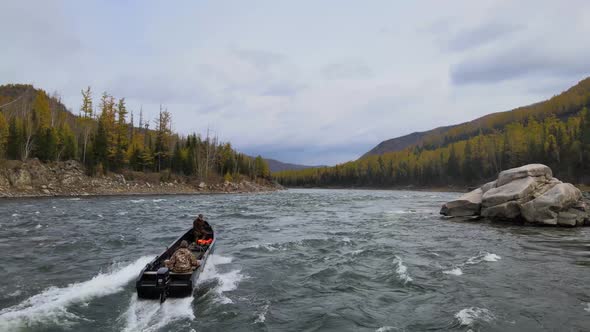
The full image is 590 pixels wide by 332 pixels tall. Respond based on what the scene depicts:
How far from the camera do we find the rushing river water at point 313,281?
9859 mm

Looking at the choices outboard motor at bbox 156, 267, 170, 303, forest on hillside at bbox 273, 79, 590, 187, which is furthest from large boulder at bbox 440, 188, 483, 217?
forest on hillside at bbox 273, 79, 590, 187

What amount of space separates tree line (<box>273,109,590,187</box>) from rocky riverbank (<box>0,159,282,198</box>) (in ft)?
301

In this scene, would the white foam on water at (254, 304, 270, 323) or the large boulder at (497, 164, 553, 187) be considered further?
the large boulder at (497, 164, 553, 187)

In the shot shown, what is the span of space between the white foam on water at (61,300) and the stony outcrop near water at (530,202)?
29.7 metres

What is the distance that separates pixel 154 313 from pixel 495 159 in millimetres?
127722

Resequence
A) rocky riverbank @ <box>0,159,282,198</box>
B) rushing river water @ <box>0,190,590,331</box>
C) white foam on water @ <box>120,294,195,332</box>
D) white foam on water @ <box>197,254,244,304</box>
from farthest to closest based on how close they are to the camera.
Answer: rocky riverbank @ <box>0,159,282,198</box>, white foam on water @ <box>197,254,244,304</box>, rushing river water @ <box>0,190,590,331</box>, white foam on water @ <box>120,294,195,332</box>

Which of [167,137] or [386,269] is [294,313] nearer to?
[386,269]

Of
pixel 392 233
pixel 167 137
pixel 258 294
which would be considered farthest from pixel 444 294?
pixel 167 137

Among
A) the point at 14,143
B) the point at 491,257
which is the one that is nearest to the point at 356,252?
the point at 491,257

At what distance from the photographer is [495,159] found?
116m

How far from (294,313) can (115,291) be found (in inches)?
260

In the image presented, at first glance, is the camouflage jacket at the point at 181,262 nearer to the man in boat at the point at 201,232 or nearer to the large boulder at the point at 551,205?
the man in boat at the point at 201,232

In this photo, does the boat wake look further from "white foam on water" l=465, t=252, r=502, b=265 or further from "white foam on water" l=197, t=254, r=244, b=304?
"white foam on water" l=197, t=254, r=244, b=304

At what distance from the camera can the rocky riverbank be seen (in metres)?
55.4
